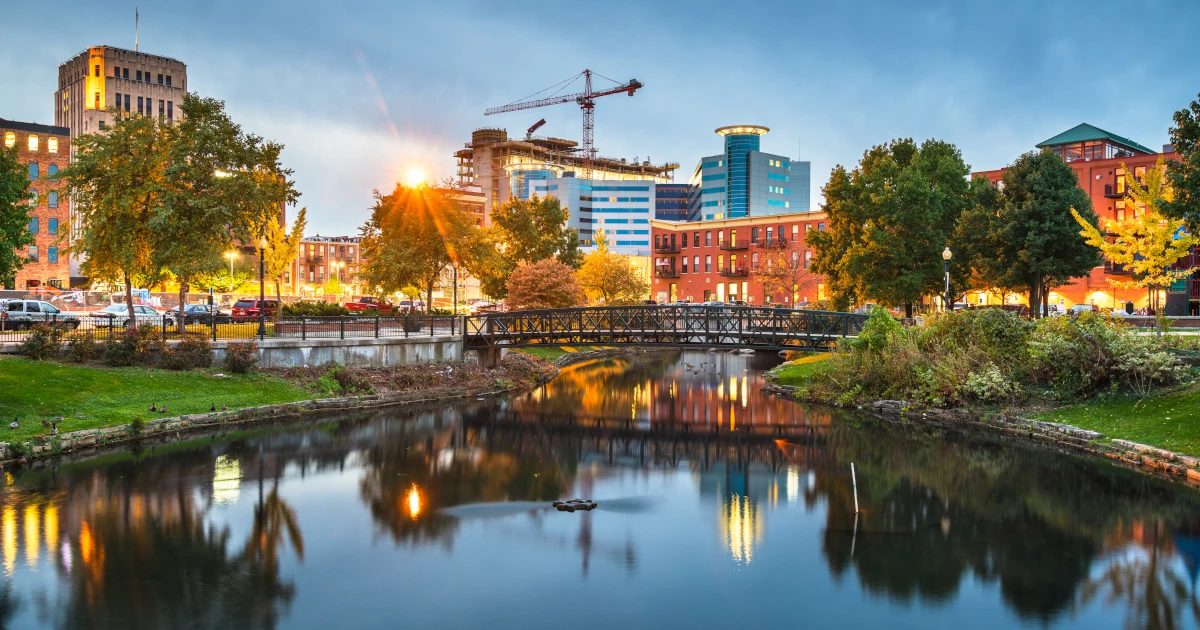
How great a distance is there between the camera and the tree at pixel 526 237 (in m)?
66.0

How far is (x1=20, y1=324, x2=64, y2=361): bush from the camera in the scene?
97.6 feet

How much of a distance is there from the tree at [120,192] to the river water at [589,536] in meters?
12.8

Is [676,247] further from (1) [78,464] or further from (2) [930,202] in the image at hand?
(1) [78,464]

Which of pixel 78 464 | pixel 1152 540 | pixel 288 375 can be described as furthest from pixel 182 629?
pixel 288 375

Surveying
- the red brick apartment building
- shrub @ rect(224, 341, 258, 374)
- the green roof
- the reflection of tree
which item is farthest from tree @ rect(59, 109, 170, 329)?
the green roof

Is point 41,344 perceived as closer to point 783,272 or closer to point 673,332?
point 673,332

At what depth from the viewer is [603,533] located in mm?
18266

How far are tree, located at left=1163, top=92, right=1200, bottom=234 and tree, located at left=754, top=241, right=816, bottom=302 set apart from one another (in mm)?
52921

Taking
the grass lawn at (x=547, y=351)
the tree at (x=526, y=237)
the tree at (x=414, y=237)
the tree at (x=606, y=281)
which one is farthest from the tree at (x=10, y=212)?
the tree at (x=606, y=281)

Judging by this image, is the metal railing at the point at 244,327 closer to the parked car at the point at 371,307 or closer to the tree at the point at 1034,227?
the parked car at the point at 371,307

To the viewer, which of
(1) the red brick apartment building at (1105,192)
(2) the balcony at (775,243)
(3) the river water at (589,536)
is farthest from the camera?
(2) the balcony at (775,243)

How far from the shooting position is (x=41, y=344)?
98.0 ft

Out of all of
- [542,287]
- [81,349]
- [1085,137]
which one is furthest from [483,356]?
[1085,137]

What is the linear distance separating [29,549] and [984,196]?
157 ft
